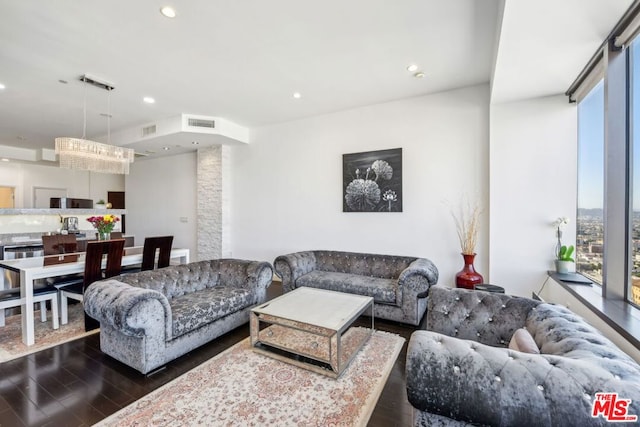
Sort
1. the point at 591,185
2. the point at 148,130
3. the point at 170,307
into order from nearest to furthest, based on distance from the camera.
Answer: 1. the point at 170,307
2. the point at 591,185
3. the point at 148,130

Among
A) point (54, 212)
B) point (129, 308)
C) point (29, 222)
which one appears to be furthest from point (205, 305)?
point (29, 222)

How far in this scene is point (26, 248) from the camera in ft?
16.1

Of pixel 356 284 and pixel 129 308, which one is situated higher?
pixel 129 308

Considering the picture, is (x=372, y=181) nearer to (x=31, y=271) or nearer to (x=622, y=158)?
(x=622, y=158)

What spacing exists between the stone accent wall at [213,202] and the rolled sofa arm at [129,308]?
10.6ft

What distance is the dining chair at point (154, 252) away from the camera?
144 inches

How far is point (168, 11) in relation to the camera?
2.28 m

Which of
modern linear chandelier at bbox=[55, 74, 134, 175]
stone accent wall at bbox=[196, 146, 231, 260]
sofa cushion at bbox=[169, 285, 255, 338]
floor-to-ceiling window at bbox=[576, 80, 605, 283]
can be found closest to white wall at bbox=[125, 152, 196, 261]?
stone accent wall at bbox=[196, 146, 231, 260]

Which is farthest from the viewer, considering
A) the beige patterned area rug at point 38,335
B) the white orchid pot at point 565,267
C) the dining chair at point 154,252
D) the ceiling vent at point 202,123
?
the ceiling vent at point 202,123

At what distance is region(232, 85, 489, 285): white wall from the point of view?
3.76m

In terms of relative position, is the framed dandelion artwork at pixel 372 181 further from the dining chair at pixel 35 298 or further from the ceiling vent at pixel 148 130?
the dining chair at pixel 35 298

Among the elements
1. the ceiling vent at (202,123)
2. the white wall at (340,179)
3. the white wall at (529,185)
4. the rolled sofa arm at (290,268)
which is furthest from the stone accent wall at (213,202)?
the white wall at (529,185)

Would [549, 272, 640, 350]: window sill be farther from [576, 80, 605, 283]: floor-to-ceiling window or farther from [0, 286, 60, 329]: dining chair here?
[0, 286, 60, 329]: dining chair

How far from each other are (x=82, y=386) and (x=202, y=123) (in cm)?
398
